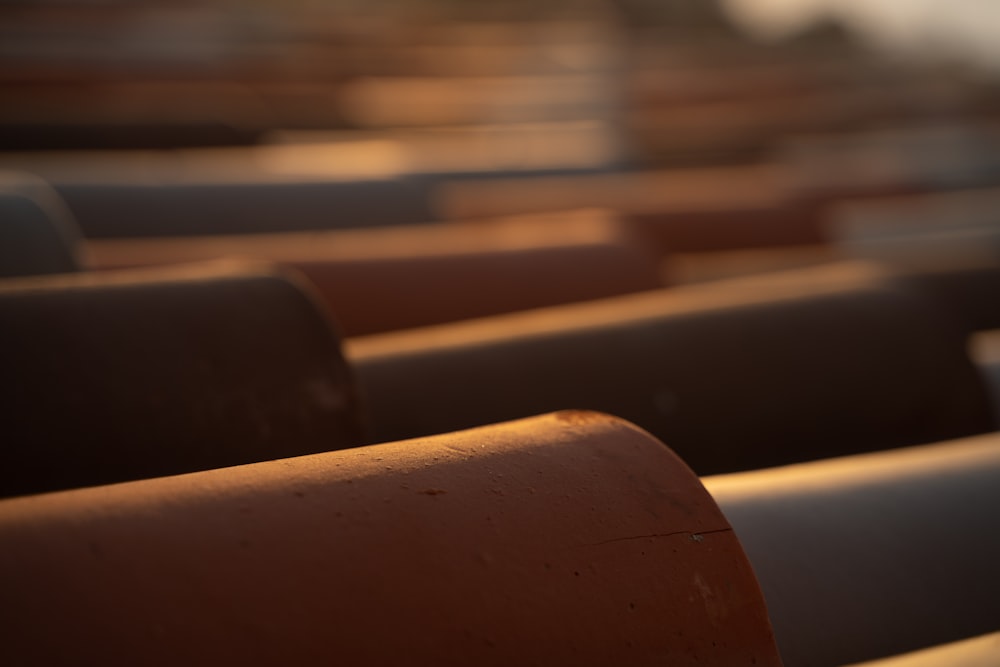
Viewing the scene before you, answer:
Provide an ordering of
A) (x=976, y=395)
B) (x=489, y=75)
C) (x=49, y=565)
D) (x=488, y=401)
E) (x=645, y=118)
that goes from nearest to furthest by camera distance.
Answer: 1. (x=49, y=565)
2. (x=488, y=401)
3. (x=976, y=395)
4. (x=645, y=118)
5. (x=489, y=75)

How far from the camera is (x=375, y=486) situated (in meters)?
0.44

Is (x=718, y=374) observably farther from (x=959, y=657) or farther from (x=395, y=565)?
(x=395, y=565)

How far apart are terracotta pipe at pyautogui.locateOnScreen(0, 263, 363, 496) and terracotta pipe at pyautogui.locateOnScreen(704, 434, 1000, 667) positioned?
254 mm

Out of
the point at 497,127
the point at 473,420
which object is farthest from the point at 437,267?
the point at 497,127

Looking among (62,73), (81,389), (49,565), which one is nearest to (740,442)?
(81,389)

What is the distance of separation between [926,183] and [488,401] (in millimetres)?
2434

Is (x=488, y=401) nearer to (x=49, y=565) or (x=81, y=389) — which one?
(x=81, y=389)

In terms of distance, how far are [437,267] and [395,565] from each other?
0.82m

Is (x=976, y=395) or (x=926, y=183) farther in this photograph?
(x=926, y=183)

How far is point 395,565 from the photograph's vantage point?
415 mm

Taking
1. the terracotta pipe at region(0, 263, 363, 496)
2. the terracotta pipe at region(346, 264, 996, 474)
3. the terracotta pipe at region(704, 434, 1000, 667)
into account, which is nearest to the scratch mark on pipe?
the terracotta pipe at region(704, 434, 1000, 667)

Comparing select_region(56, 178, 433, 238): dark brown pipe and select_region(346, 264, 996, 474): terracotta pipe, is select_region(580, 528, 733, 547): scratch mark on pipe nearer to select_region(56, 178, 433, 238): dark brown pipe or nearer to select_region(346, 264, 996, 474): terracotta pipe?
select_region(346, 264, 996, 474): terracotta pipe

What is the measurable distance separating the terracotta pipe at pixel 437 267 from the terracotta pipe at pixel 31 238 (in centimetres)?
22

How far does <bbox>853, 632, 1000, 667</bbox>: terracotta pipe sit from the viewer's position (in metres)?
0.49
